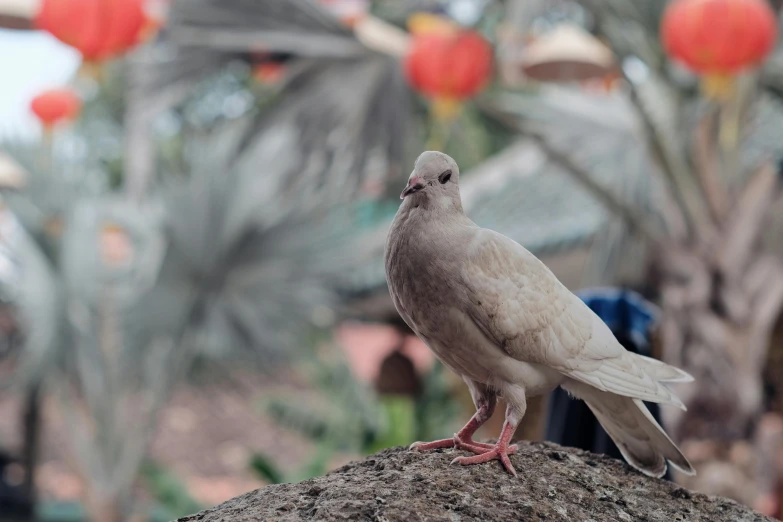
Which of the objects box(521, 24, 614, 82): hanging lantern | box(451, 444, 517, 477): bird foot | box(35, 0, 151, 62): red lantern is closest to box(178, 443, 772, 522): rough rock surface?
box(451, 444, 517, 477): bird foot

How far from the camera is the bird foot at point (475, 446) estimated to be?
155cm

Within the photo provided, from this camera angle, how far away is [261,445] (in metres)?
10.1

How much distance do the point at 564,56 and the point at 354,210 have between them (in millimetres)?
1860

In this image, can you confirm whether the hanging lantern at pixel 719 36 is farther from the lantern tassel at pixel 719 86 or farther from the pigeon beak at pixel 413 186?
the pigeon beak at pixel 413 186

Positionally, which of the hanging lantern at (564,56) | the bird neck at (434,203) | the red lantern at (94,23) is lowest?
the bird neck at (434,203)

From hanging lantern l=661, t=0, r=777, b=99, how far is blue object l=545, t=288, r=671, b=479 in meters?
1.75

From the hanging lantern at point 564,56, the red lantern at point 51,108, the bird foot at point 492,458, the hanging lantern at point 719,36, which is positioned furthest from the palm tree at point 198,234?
the bird foot at point 492,458

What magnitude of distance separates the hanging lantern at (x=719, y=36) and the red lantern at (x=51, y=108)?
19.2 ft

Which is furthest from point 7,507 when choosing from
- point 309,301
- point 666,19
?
point 666,19

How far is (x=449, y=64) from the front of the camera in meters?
4.57

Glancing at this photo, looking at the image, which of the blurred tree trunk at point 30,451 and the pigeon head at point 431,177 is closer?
the pigeon head at point 431,177

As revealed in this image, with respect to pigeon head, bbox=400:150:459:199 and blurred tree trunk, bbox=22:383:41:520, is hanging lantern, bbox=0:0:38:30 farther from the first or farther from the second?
pigeon head, bbox=400:150:459:199

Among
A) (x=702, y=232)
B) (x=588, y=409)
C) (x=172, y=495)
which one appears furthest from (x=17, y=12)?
(x=588, y=409)

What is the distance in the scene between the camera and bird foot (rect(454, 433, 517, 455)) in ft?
5.10
